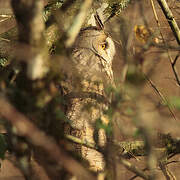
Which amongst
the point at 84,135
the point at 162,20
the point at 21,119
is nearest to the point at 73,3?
the point at 84,135

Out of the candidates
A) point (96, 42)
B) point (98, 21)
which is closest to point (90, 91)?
point (96, 42)

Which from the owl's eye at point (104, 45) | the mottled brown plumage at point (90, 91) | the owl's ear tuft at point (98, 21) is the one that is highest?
the owl's ear tuft at point (98, 21)

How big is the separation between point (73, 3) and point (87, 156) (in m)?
0.81

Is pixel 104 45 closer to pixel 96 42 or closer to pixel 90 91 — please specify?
pixel 96 42

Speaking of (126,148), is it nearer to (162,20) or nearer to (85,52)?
(85,52)

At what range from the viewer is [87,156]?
2.16 metres

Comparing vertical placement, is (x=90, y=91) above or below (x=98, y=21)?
below

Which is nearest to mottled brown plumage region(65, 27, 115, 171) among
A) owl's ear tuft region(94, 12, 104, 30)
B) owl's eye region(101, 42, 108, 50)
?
owl's eye region(101, 42, 108, 50)

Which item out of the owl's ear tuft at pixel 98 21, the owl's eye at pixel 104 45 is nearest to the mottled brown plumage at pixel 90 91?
the owl's eye at pixel 104 45

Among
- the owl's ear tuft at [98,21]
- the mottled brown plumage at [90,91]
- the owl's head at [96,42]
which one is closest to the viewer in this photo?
the mottled brown plumage at [90,91]

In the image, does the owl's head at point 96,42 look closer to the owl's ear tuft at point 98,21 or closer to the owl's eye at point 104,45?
the owl's eye at point 104,45

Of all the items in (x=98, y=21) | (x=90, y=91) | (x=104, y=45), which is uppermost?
(x=98, y=21)

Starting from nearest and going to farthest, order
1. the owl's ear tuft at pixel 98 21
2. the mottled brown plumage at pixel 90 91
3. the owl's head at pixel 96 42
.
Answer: the mottled brown plumage at pixel 90 91 < the owl's head at pixel 96 42 < the owl's ear tuft at pixel 98 21

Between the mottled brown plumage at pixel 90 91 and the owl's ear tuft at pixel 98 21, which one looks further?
the owl's ear tuft at pixel 98 21
